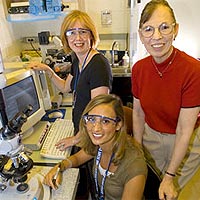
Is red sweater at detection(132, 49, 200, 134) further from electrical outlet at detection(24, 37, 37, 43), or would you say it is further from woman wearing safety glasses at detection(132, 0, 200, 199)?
electrical outlet at detection(24, 37, 37, 43)

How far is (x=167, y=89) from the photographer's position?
1.17 metres

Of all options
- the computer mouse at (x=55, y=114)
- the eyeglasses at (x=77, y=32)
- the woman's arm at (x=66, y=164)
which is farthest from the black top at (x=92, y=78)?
the computer mouse at (x=55, y=114)

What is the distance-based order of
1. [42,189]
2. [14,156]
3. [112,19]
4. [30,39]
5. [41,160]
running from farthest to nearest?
1. [112,19]
2. [30,39]
3. [41,160]
4. [42,189]
5. [14,156]

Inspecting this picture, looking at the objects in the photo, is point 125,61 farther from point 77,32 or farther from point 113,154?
point 113,154

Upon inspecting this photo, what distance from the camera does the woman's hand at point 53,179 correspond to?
3.48 ft

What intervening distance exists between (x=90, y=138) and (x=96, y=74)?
0.37m

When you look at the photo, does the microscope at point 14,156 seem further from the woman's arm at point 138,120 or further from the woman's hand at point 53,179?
the woman's arm at point 138,120

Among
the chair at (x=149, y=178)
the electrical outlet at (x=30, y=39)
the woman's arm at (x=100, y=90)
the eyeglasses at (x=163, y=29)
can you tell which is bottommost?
the chair at (x=149, y=178)

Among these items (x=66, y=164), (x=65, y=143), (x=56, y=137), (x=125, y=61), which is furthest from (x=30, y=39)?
(x=66, y=164)

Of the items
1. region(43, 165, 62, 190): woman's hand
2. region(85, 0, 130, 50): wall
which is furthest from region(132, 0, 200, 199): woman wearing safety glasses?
region(85, 0, 130, 50): wall

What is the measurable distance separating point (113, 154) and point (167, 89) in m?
0.44

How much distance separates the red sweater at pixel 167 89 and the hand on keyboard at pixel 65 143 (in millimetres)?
483

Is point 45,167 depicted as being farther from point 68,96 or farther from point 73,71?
point 68,96

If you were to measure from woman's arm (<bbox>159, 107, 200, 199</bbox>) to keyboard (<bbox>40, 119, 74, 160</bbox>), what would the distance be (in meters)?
0.57
